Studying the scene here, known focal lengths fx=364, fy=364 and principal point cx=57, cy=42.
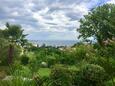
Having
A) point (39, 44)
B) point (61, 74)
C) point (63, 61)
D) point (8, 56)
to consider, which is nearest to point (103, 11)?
point (39, 44)

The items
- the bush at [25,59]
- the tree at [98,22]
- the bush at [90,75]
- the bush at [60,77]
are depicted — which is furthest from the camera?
the tree at [98,22]

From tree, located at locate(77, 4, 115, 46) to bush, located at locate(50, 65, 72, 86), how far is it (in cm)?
2365

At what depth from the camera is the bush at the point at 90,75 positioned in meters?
12.4

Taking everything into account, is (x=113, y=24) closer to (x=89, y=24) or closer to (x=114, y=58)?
(x=89, y=24)

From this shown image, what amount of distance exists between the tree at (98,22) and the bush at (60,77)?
77.6ft

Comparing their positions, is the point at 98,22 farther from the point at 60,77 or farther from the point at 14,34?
the point at 60,77

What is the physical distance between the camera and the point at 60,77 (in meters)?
11.8

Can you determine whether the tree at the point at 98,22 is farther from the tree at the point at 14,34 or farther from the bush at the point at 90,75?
the bush at the point at 90,75

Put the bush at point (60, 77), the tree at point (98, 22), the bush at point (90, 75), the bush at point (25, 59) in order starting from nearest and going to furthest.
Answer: the bush at point (60, 77)
the bush at point (90, 75)
the bush at point (25, 59)
the tree at point (98, 22)

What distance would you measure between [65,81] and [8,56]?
9.69 m

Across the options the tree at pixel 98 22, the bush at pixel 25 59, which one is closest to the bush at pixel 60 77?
the bush at pixel 25 59

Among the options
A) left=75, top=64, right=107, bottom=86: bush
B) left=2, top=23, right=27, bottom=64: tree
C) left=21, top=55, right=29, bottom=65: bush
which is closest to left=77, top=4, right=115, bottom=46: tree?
left=2, top=23, right=27, bottom=64: tree

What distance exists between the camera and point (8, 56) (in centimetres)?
2089

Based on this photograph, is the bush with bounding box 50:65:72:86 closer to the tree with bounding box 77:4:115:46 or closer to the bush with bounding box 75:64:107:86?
the bush with bounding box 75:64:107:86
